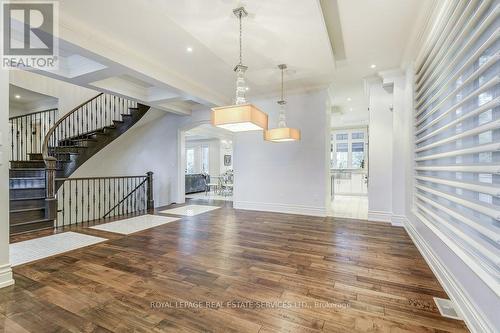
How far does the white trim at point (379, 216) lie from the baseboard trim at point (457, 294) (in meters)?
2.03

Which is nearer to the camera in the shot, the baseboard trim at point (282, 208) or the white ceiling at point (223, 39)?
the white ceiling at point (223, 39)

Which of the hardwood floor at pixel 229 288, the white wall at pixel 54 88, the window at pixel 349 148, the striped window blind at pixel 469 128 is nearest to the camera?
the striped window blind at pixel 469 128

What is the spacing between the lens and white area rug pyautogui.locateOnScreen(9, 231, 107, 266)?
301cm

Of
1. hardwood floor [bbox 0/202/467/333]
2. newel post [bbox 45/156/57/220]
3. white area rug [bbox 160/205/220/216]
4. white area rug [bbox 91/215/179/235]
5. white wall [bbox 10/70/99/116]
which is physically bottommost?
white area rug [bbox 160/205/220/216]

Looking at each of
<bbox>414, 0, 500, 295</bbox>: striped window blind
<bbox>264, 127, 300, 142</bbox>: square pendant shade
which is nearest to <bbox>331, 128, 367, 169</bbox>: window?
<bbox>264, 127, 300, 142</bbox>: square pendant shade

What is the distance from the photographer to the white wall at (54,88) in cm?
621

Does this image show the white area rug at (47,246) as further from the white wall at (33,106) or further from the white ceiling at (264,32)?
the white wall at (33,106)

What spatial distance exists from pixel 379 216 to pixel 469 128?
11.8ft

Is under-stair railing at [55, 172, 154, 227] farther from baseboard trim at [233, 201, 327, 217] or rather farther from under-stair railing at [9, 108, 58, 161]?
baseboard trim at [233, 201, 327, 217]

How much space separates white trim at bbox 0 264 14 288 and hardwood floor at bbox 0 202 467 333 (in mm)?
77

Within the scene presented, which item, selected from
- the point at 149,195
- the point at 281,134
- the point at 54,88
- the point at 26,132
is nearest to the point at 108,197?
the point at 149,195

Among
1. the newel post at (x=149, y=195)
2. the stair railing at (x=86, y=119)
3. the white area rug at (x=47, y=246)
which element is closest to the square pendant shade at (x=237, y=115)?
the white area rug at (x=47, y=246)

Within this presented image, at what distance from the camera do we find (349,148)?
1063 centimetres

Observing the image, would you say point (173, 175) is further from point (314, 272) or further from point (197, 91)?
point (314, 272)
